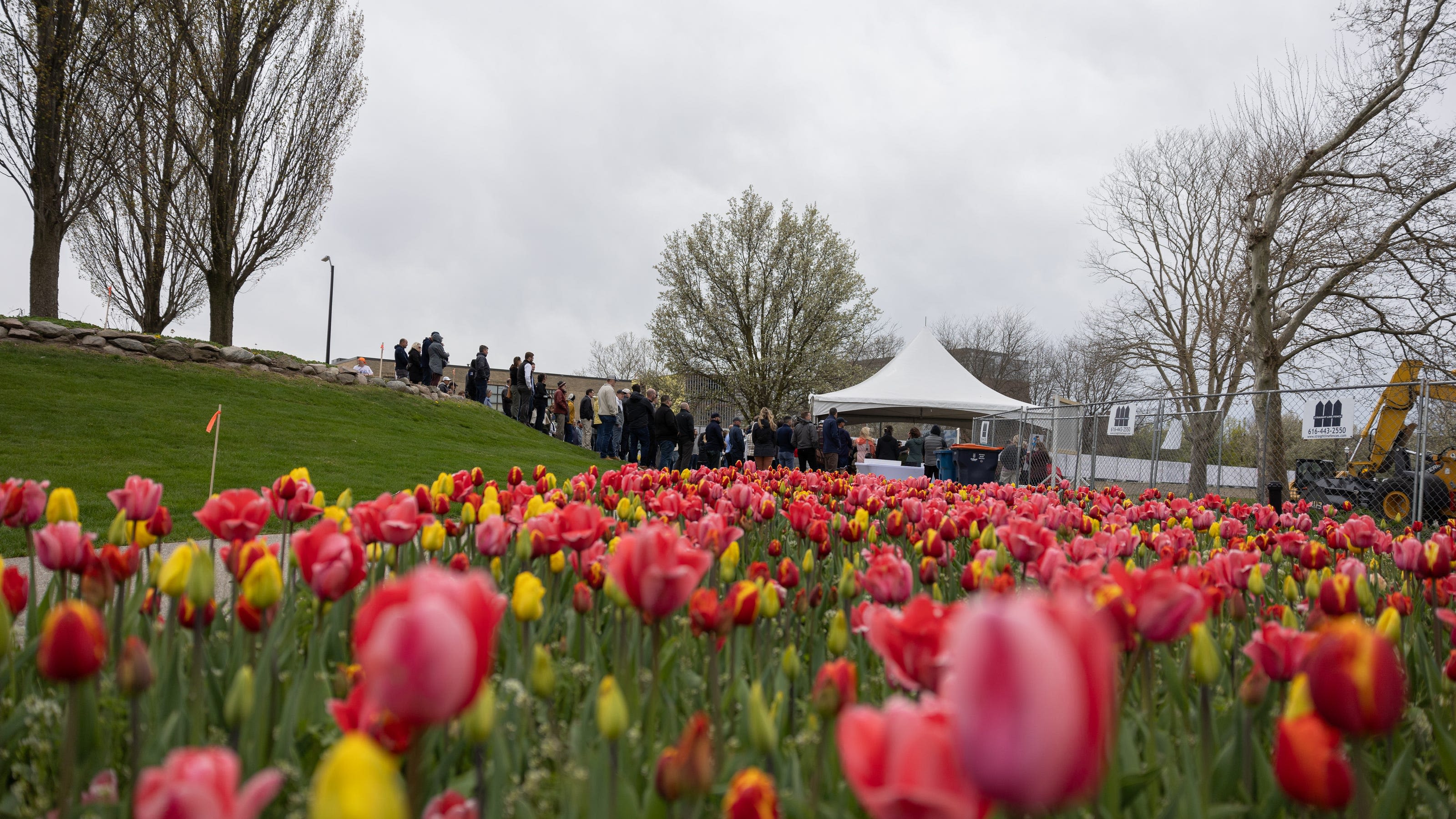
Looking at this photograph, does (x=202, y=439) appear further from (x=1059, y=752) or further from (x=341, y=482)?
(x=1059, y=752)

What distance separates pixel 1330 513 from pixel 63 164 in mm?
23060

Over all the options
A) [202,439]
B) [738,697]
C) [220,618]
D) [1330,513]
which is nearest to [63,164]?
[202,439]

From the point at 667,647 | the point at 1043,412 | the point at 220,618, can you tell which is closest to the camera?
the point at 667,647

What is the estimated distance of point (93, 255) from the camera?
29.6 meters

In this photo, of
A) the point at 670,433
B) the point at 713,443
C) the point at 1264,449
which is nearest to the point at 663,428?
the point at 670,433

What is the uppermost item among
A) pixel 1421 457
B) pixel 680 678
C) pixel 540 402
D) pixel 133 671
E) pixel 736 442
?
pixel 540 402

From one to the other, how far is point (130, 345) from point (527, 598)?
19.2 meters

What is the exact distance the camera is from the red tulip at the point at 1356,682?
980 millimetres

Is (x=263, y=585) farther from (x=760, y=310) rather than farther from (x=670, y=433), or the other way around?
(x=760, y=310)

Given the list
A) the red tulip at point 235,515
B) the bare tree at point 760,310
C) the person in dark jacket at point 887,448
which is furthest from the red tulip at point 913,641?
the bare tree at point 760,310

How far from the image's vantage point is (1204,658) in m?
1.48

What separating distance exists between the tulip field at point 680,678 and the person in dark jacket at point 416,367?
20.1 metres

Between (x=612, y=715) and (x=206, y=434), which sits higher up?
(x=612, y=715)

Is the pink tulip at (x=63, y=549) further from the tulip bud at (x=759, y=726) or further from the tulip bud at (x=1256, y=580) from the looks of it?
the tulip bud at (x=1256, y=580)
